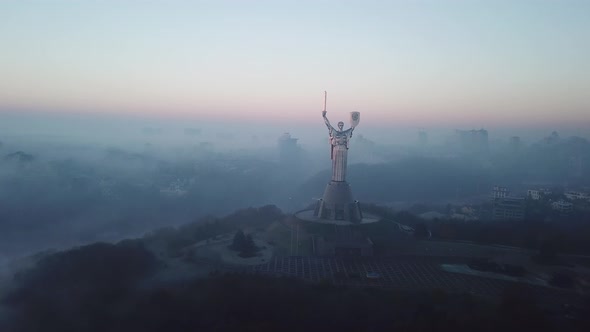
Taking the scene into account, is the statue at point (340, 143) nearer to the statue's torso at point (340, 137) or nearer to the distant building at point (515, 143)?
the statue's torso at point (340, 137)

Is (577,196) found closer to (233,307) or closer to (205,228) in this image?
(205,228)

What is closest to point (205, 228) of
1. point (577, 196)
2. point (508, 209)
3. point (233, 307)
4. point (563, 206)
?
point (233, 307)

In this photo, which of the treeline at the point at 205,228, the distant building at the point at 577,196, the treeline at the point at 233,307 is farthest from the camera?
the distant building at the point at 577,196

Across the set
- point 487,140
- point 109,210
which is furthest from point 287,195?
point 487,140

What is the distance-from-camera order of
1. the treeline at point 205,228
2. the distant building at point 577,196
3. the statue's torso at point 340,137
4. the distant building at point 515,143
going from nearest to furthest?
the treeline at point 205,228 → the statue's torso at point 340,137 → the distant building at point 577,196 → the distant building at point 515,143

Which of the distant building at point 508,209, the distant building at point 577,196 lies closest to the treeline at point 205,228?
the distant building at point 508,209
